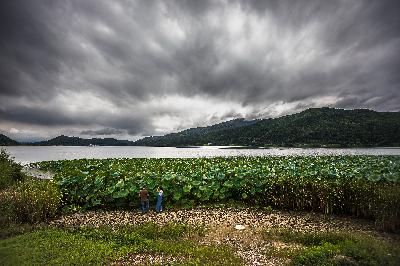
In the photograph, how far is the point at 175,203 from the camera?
16.2 meters

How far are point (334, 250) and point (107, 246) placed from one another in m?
7.53

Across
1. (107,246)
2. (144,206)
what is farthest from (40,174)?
(107,246)

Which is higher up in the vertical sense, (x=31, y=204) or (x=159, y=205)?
(x=31, y=204)

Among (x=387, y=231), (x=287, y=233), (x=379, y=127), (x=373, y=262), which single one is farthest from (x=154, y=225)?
(x=379, y=127)

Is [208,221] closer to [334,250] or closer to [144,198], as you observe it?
[144,198]

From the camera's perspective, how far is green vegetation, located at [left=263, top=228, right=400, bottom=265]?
297 inches

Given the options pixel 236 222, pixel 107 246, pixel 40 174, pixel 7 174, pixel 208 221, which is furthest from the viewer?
pixel 40 174

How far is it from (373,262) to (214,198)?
998cm

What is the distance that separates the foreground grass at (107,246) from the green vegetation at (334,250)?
6.51ft

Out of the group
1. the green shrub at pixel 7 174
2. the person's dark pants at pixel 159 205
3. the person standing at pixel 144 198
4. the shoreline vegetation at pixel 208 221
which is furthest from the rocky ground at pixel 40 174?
the person's dark pants at pixel 159 205

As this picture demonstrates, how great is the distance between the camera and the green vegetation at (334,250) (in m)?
7.54

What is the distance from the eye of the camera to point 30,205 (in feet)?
42.8

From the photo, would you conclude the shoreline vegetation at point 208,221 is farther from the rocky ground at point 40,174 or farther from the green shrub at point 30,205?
the rocky ground at point 40,174

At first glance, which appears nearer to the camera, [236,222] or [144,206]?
[236,222]
